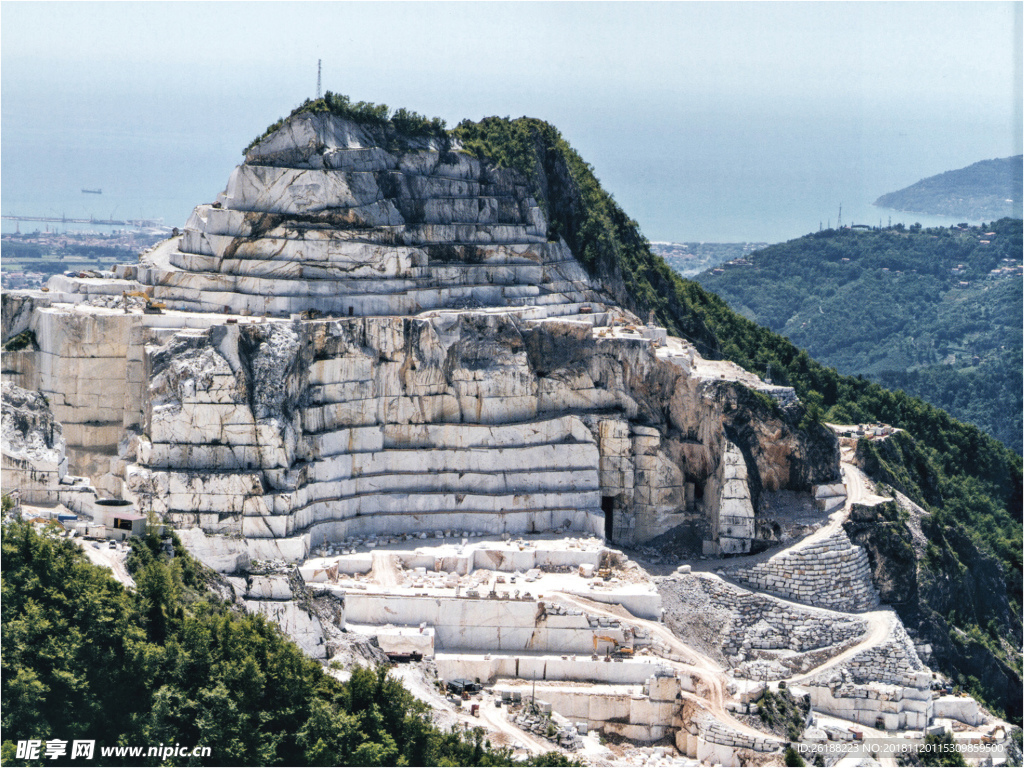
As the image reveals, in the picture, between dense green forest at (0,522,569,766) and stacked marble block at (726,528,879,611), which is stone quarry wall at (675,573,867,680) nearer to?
stacked marble block at (726,528,879,611)

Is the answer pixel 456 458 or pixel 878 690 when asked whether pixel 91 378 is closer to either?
pixel 456 458

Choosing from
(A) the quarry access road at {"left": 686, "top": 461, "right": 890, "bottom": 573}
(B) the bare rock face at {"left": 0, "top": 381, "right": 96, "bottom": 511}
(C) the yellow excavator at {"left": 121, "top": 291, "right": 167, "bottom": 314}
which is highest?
(C) the yellow excavator at {"left": 121, "top": 291, "right": 167, "bottom": 314}

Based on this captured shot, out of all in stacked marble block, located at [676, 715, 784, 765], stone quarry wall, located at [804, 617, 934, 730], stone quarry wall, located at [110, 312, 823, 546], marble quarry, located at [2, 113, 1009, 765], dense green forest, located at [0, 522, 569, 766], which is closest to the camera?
dense green forest, located at [0, 522, 569, 766]

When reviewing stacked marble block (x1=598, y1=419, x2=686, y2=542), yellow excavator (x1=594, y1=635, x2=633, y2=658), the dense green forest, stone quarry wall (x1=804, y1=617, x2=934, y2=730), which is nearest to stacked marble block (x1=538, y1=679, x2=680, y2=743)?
yellow excavator (x1=594, y1=635, x2=633, y2=658)

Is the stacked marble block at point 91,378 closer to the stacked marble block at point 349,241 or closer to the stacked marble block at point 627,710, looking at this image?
the stacked marble block at point 349,241

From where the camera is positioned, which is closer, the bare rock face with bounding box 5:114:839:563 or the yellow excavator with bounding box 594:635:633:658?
the yellow excavator with bounding box 594:635:633:658

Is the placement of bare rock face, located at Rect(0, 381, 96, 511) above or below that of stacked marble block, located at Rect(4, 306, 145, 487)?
below

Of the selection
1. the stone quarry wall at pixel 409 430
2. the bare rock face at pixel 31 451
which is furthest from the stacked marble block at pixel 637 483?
the bare rock face at pixel 31 451

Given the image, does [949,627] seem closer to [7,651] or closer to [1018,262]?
[7,651]
